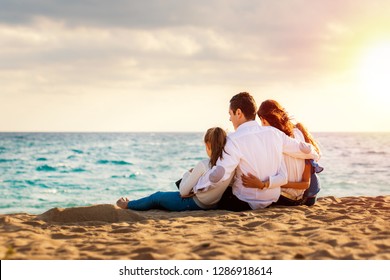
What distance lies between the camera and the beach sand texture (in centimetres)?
440

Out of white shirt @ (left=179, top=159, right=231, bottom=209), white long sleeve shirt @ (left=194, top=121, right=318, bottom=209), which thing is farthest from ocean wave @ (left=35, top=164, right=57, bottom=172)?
white long sleeve shirt @ (left=194, top=121, right=318, bottom=209)

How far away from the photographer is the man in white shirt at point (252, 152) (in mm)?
6535

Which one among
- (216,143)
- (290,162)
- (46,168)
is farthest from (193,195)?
(46,168)

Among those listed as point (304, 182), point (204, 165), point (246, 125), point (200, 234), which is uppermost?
point (246, 125)

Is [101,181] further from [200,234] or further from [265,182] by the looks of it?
[200,234]

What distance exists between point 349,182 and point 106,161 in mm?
15096

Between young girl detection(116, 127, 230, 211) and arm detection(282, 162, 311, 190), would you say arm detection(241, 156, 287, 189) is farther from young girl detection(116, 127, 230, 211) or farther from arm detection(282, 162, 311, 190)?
young girl detection(116, 127, 230, 211)

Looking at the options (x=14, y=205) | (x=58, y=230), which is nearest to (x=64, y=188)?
(x=14, y=205)

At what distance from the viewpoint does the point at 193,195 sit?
693 cm

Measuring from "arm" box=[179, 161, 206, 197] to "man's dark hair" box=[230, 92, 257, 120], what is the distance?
0.82 m

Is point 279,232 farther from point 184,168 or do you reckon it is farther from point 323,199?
point 184,168

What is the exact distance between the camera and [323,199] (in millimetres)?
8445

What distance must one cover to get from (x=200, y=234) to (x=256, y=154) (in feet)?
5.60

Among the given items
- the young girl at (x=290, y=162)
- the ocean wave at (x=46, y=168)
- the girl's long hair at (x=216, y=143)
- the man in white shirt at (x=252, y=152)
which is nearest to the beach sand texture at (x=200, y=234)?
the young girl at (x=290, y=162)
